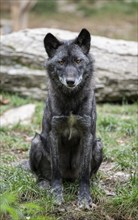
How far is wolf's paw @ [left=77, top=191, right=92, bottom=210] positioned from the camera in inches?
198

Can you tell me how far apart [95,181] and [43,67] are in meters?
3.90

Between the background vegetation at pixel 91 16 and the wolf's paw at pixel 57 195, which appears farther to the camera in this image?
the background vegetation at pixel 91 16

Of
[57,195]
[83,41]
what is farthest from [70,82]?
[57,195]

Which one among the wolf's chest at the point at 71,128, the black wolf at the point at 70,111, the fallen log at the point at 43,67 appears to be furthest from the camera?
the fallen log at the point at 43,67

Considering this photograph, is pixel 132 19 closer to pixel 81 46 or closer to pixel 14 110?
pixel 14 110

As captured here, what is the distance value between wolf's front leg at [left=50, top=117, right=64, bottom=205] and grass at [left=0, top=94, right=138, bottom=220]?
3.1 inches

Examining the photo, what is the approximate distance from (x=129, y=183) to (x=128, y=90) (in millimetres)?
3910

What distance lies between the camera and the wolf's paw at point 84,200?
502 cm

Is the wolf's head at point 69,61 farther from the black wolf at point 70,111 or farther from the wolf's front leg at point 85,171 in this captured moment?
the wolf's front leg at point 85,171

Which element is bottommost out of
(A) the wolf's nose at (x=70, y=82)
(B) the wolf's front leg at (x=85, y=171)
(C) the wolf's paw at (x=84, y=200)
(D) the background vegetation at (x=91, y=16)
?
(C) the wolf's paw at (x=84, y=200)

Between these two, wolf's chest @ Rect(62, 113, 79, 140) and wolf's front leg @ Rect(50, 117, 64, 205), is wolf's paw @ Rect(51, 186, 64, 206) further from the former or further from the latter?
wolf's chest @ Rect(62, 113, 79, 140)

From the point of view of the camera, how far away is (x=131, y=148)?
6844 mm

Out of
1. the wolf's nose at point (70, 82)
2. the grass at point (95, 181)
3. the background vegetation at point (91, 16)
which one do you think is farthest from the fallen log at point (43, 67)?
the background vegetation at point (91, 16)

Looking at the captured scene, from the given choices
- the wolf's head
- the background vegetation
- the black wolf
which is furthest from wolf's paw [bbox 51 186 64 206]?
the background vegetation
